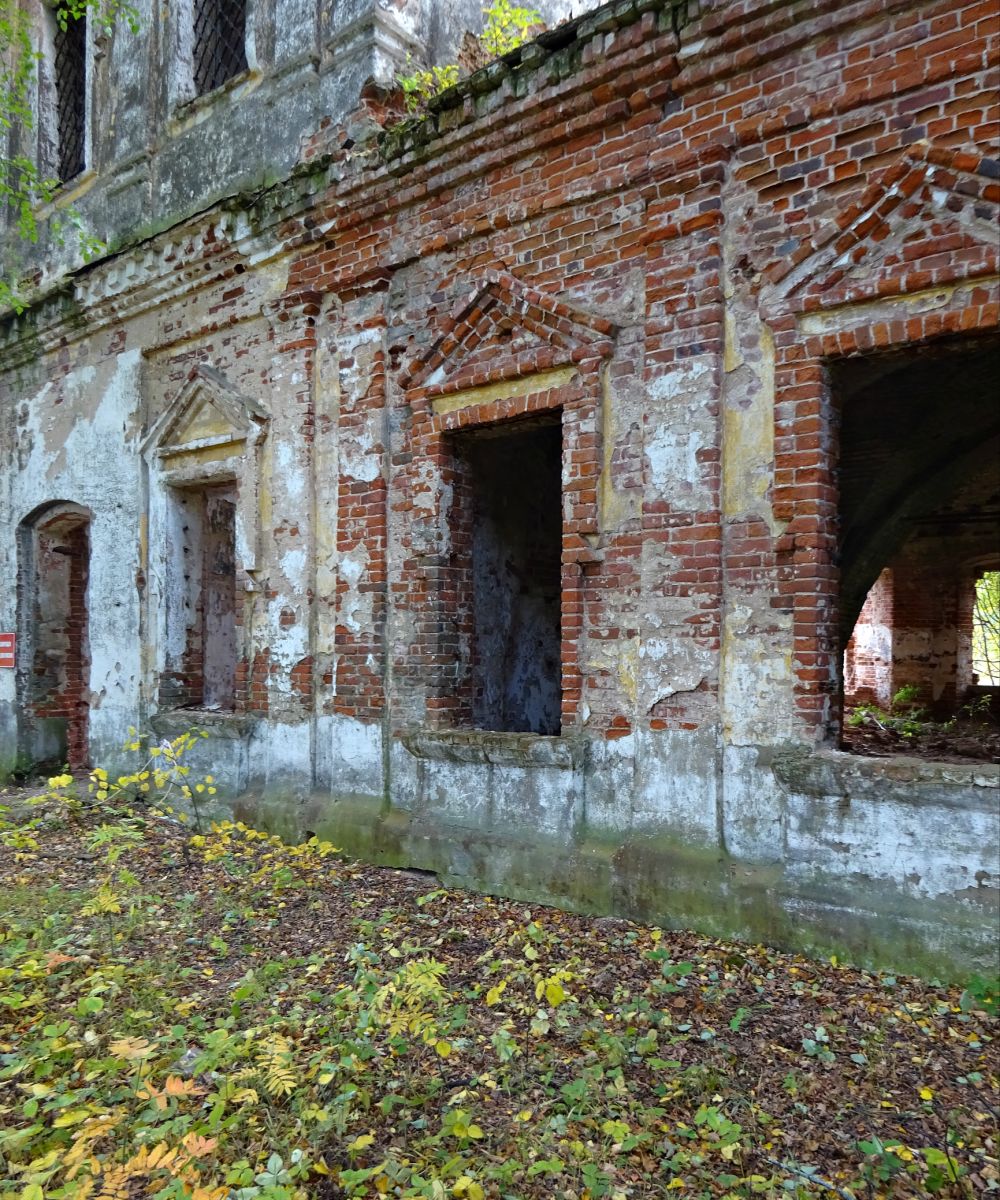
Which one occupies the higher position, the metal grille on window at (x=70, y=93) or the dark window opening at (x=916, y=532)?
the metal grille on window at (x=70, y=93)

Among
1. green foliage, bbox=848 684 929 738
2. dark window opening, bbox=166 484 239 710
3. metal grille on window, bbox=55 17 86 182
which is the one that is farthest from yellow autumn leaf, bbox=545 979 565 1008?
metal grille on window, bbox=55 17 86 182

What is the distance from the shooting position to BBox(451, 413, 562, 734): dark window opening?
6133 mm

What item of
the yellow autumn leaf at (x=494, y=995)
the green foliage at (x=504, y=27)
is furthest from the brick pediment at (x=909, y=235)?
the yellow autumn leaf at (x=494, y=995)

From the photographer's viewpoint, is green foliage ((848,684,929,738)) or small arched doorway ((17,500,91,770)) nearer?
small arched doorway ((17,500,91,770))

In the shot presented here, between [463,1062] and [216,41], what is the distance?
864 cm

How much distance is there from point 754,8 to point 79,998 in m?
5.89

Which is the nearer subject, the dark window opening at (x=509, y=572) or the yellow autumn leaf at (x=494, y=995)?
the yellow autumn leaf at (x=494, y=995)

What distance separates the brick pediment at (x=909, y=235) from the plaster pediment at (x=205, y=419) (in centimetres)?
435

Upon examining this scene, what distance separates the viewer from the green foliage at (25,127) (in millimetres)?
8172

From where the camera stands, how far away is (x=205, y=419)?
755cm

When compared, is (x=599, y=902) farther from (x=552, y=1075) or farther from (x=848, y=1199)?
(x=848, y=1199)

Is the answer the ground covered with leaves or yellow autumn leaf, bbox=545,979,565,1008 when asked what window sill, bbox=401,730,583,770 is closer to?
the ground covered with leaves

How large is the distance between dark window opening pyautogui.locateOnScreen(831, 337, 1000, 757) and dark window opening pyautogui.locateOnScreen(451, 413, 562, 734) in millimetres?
2345

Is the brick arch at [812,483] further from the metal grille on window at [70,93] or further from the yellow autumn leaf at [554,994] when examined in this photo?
the metal grille on window at [70,93]
